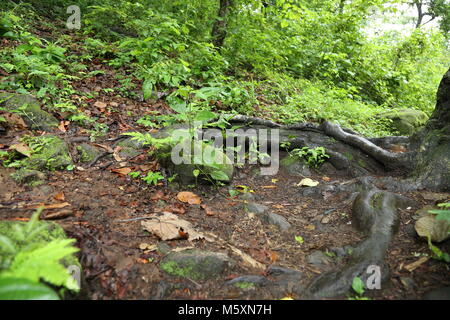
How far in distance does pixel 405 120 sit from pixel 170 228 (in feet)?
22.9

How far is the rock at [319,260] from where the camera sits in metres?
2.35

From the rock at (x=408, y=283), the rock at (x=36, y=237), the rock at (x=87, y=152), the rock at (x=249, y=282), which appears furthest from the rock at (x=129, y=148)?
the rock at (x=408, y=283)

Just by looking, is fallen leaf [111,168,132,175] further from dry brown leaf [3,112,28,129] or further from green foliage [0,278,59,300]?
green foliage [0,278,59,300]

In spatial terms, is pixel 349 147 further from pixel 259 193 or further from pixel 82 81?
→ pixel 82 81

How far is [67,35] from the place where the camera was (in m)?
6.70

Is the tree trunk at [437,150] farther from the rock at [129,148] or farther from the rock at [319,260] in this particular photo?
the rock at [129,148]

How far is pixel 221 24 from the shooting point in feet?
24.5

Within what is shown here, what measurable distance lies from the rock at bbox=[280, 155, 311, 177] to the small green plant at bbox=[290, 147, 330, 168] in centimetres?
7

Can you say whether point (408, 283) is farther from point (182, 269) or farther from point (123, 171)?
point (123, 171)

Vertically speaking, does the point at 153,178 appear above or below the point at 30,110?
below

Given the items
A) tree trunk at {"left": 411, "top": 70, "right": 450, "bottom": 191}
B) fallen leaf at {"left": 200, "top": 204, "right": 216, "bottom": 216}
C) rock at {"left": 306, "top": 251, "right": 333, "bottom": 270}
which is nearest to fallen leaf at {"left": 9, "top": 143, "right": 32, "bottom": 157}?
fallen leaf at {"left": 200, "top": 204, "right": 216, "bottom": 216}

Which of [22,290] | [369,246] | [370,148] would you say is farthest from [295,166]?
[22,290]

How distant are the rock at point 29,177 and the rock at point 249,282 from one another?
2.19 m

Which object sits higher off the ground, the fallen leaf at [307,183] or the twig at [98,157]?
the twig at [98,157]
